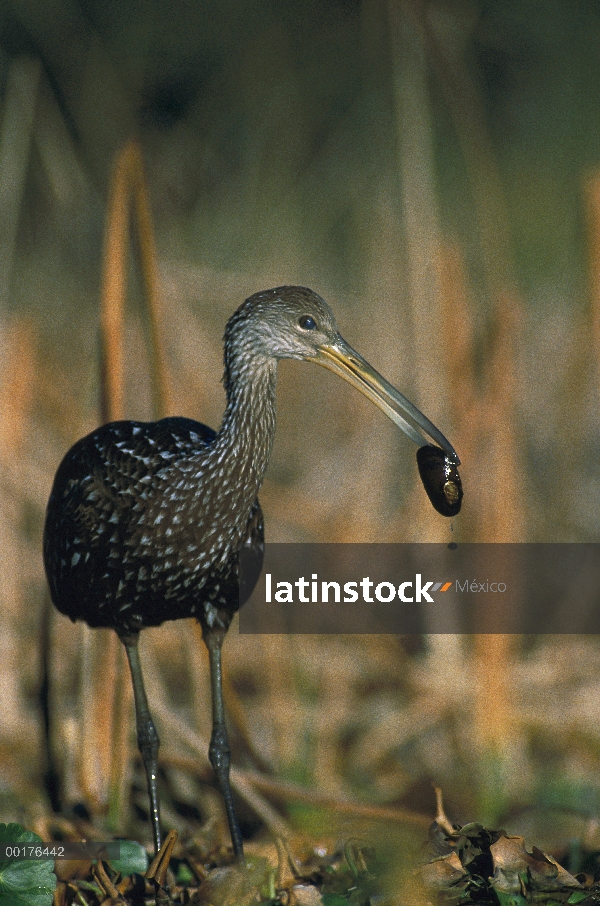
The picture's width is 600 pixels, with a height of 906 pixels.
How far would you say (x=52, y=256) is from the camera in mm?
4449

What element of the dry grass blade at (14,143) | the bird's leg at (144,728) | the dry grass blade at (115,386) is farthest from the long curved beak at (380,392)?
the dry grass blade at (14,143)

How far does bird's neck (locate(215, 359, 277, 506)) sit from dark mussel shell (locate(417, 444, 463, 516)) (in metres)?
0.49

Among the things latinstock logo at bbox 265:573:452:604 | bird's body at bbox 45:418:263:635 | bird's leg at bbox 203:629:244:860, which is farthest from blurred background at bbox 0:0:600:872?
bird's body at bbox 45:418:263:635

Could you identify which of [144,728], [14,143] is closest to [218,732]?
[144,728]

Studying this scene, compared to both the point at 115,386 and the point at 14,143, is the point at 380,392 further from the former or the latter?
the point at 14,143

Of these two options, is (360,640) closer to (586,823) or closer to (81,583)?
(586,823)

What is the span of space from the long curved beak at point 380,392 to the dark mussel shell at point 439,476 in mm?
30

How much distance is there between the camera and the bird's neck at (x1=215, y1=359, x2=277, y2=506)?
347 cm

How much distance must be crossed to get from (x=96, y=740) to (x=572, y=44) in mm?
3146

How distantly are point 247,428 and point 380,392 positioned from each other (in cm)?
42

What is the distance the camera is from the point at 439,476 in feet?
11.5

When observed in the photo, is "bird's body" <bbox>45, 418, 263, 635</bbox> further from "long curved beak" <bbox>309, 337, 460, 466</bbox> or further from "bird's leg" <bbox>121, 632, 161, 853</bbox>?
"long curved beak" <bbox>309, 337, 460, 466</bbox>

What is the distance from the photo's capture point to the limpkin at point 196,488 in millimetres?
3439

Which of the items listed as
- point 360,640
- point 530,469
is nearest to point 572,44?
point 530,469
